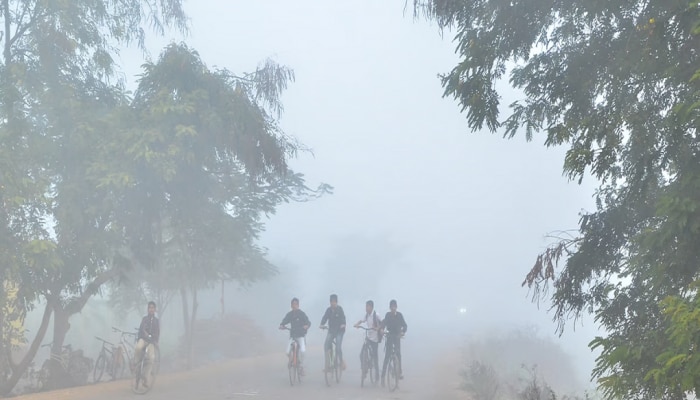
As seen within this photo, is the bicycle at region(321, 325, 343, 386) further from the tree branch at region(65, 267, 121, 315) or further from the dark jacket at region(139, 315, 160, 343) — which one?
the tree branch at region(65, 267, 121, 315)

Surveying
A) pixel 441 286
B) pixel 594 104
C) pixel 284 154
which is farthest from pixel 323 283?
pixel 594 104

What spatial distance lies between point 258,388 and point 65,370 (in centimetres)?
491

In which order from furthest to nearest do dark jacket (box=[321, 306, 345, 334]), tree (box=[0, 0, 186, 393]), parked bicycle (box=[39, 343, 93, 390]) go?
dark jacket (box=[321, 306, 345, 334])
parked bicycle (box=[39, 343, 93, 390])
tree (box=[0, 0, 186, 393])

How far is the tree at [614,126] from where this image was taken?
682 centimetres

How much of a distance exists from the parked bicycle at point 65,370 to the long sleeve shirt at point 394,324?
7784 millimetres

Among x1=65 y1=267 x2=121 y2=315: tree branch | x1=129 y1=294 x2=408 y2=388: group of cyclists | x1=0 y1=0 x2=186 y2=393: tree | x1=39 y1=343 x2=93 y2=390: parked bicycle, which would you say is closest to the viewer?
x1=0 y1=0 x2=186 y2=393: tree

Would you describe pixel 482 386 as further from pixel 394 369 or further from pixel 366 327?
pixel 366 327

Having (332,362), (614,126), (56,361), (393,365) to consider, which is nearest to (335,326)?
(332,362)

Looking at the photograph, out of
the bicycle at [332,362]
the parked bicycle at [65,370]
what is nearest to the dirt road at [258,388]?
the bicycle at [332,362]

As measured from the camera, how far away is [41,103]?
696 inches

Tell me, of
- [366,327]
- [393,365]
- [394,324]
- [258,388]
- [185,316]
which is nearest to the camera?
[258,388]

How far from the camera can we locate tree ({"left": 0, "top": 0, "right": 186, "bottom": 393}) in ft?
50.5

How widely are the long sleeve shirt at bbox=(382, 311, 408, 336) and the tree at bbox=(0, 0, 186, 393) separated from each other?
7476 millimetres

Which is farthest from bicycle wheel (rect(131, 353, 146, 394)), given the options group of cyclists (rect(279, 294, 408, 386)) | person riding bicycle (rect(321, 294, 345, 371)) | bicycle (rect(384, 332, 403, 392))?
bicycle (rect(384, 332, 403, 392))
